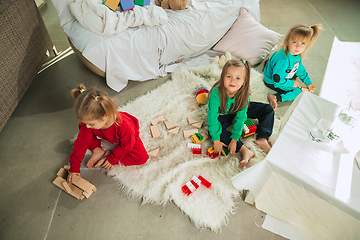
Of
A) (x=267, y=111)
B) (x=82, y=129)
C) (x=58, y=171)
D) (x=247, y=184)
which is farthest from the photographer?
(x=267, y=111)

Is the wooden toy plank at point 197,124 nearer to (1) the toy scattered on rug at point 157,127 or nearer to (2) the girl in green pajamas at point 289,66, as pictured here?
(1) the toy scattered on rug at point 157,127

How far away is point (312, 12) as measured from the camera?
326cm

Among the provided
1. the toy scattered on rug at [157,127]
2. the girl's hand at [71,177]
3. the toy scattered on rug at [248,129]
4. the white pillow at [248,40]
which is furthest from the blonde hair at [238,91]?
the girl's hand at [71,177]

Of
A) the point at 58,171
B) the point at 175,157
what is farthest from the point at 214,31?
the point at 58,171

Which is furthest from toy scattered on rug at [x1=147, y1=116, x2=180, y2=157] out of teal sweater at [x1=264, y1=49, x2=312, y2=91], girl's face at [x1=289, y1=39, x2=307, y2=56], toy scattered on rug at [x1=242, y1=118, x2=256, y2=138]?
girl's face at [x1=289, y1=39, x2=307, y2=56]

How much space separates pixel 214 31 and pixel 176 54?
1.68 ft

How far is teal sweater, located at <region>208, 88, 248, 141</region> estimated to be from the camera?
157 centimetres

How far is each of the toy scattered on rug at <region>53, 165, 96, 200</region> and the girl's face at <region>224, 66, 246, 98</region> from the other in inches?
46.1

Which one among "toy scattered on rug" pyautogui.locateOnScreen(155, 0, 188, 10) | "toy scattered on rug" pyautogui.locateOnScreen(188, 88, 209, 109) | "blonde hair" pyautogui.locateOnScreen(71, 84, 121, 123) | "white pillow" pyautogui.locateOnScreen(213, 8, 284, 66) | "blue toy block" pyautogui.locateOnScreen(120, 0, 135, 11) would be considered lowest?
"toy scattered on rug" pyautogui.locateOnScreen(188, 88, 209, 109)

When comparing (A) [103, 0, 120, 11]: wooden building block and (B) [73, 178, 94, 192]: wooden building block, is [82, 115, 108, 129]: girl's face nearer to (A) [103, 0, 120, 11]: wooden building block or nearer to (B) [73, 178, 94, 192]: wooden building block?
(B) [73, 178, 94, 192]: wooden building block

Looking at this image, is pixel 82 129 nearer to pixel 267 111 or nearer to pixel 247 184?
pixel 247 184

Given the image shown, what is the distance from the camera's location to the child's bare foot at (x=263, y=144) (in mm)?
1679

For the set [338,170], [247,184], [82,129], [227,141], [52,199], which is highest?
[338,170]

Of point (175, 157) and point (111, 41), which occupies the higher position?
point (111, 41)
